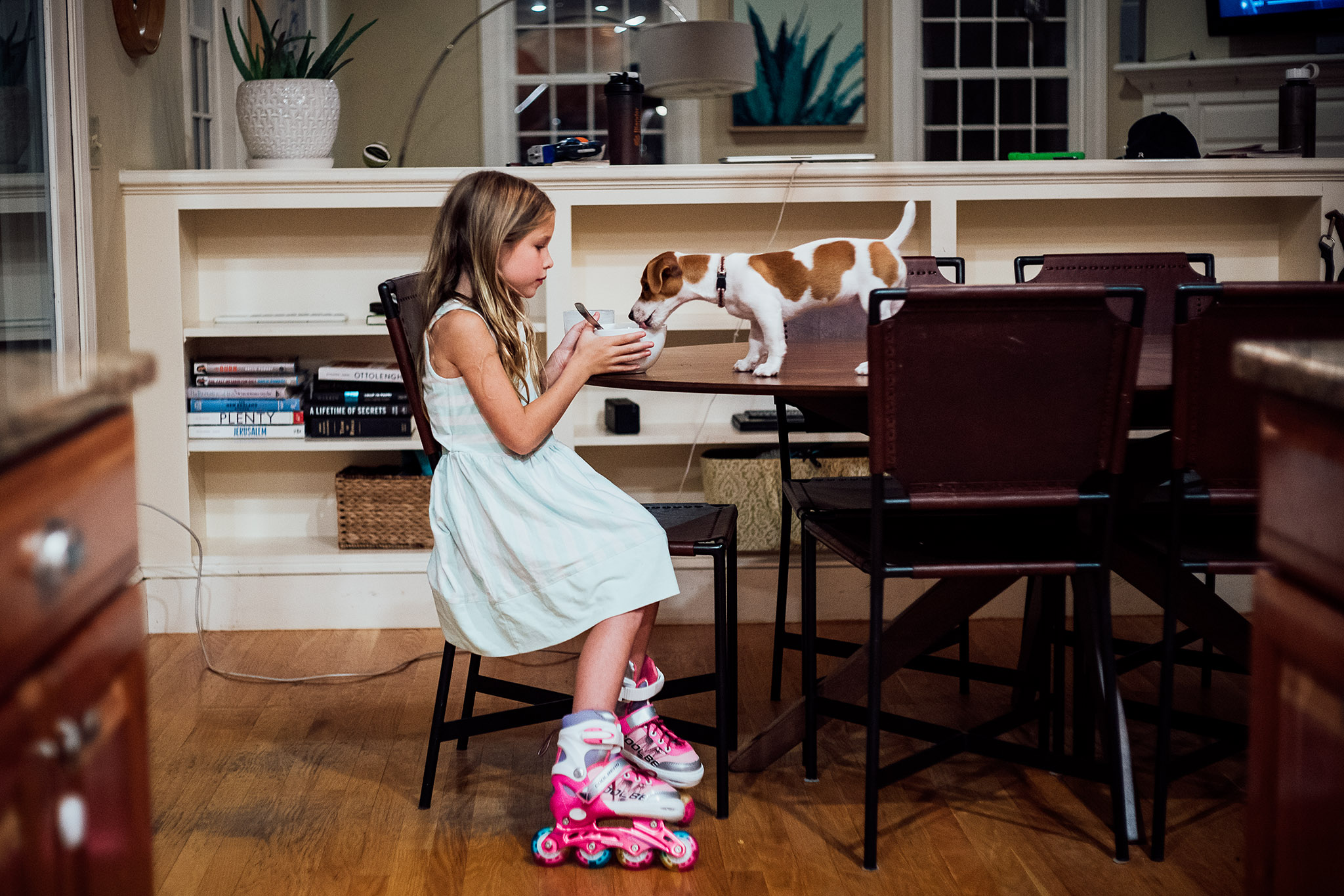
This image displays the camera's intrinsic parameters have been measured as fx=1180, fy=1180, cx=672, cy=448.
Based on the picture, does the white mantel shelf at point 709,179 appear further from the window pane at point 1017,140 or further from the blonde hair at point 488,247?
the window pane at point 1017,140

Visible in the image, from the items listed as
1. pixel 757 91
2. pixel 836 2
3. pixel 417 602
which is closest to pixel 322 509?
pixel 417 602

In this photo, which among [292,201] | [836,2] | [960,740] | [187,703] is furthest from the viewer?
[836,2]

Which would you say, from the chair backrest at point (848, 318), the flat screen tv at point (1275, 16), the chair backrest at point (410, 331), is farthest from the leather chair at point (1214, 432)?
the flat screen tv at point (1275, 16)

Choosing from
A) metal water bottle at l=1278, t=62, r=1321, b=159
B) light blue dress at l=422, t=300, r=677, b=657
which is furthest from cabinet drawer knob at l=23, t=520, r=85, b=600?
metal water bottle at l=1278, t=62, r=1321, b=159

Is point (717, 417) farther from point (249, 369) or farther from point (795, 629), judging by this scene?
point (249, 369)

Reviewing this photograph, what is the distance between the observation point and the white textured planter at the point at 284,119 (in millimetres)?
3076

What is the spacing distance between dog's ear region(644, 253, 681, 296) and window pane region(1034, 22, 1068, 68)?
190 inches

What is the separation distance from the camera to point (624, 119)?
314cm

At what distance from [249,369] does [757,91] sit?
374 cm

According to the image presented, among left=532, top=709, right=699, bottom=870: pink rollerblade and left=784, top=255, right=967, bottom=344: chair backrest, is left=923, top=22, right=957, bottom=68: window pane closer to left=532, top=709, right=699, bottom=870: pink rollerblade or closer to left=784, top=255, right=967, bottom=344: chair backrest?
left=784, top=255, right=967, bottom=344: chair backrest

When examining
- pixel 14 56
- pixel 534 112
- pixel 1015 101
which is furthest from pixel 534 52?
pixel 14 56

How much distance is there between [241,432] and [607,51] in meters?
3.74

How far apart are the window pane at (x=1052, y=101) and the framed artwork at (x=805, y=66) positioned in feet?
3.04

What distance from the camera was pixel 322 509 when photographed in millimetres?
3430
